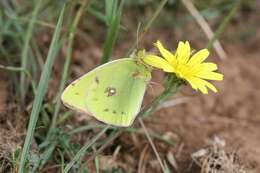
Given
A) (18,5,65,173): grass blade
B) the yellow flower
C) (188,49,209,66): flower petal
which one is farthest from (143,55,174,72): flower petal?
(18,5,65,173): grass blade

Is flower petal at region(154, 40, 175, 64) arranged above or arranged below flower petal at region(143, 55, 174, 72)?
above

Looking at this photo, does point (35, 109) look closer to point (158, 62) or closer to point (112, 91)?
point (112, 91)

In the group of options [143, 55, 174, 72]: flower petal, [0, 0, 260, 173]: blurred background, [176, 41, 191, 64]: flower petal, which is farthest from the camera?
[0, 0, 260, 173]: blurred background

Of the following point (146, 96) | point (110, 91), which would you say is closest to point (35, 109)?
point (110, 91)

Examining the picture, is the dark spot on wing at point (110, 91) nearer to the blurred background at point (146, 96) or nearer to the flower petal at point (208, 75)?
the blurred background at point (146, 96)

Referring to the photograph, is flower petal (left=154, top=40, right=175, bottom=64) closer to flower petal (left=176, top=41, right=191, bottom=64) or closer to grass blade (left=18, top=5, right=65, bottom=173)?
flower petal (left=176, top=41, right=191, bottom=64)

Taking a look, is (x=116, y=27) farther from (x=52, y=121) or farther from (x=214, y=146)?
(x=214, y=146)

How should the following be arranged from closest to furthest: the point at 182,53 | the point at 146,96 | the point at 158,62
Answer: the point at 158,62, the point at 182,53, the point at 146,96
